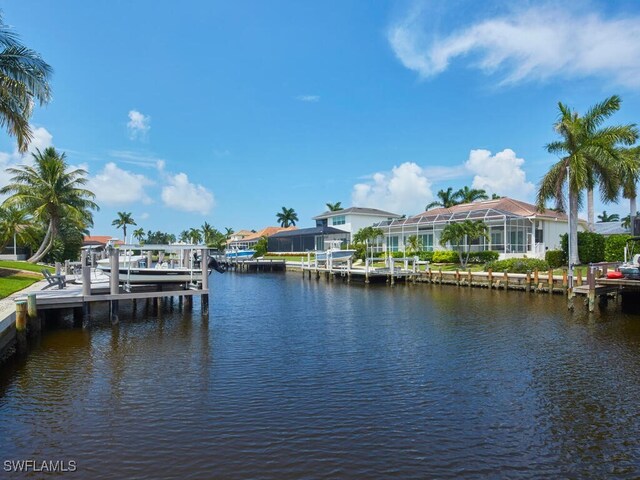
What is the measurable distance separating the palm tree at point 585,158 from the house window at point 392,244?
83.5ft

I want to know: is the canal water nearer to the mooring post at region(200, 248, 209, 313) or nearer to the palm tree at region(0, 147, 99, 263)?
the mooring post at region(200, 248, 209, 313)

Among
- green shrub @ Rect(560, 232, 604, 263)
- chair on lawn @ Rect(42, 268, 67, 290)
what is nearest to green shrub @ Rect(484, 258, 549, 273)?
green shrub @ Rect(560, 232, 604, 263)

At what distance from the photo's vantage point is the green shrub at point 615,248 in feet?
118

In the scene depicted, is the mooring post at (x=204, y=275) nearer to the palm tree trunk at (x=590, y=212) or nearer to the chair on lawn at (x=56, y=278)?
the chair on lawn at (x=56, y=278)

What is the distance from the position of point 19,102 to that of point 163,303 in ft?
39.6

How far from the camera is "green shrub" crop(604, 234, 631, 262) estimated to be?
35875 millimetres

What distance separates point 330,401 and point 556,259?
3187 cm

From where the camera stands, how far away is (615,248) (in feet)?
119

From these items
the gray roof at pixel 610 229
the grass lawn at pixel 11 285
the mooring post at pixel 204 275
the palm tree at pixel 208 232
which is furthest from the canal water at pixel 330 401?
the palm tree at pixel 208 232

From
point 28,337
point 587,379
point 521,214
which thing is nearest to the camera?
point 587,379

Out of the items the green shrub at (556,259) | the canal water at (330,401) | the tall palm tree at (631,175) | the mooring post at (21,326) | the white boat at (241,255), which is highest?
the tall palm tree at (631,175)

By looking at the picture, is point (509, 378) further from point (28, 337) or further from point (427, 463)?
point (28, 337)

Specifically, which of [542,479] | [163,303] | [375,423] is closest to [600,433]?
[542,479]

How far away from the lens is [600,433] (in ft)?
28.1
